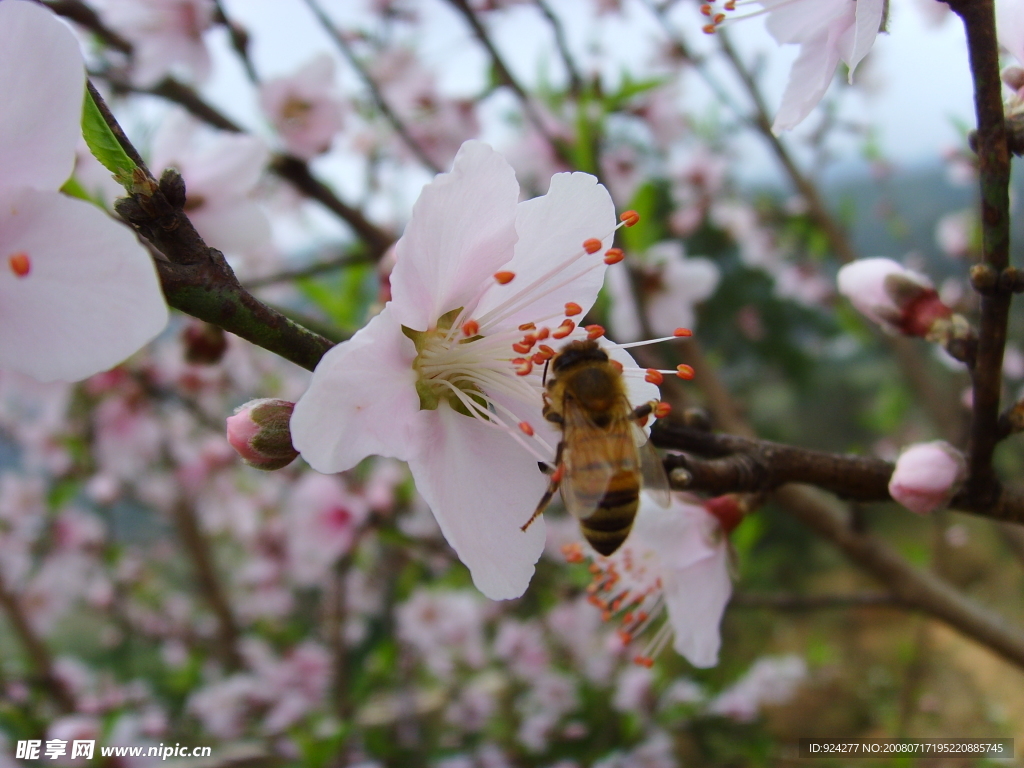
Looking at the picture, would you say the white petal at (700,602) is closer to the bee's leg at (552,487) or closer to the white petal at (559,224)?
the bee's leg at (552,487)

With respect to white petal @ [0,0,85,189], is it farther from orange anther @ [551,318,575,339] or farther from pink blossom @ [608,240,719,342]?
pink blossom @ [608,240,719,342]

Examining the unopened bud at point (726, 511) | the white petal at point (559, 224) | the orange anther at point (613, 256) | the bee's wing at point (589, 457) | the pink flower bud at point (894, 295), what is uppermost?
the white petal at point (559, 224)

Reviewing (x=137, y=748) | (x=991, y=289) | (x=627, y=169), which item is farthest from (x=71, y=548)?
(x=991, y=289)

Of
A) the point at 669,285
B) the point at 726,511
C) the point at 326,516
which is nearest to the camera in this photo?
the point at 726,511

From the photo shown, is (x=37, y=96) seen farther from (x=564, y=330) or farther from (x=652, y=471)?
(x=652, y=471)

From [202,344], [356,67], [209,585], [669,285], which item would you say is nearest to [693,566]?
[202,344]

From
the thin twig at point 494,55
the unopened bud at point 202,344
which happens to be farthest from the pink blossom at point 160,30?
the unopened bud at point 202,344
